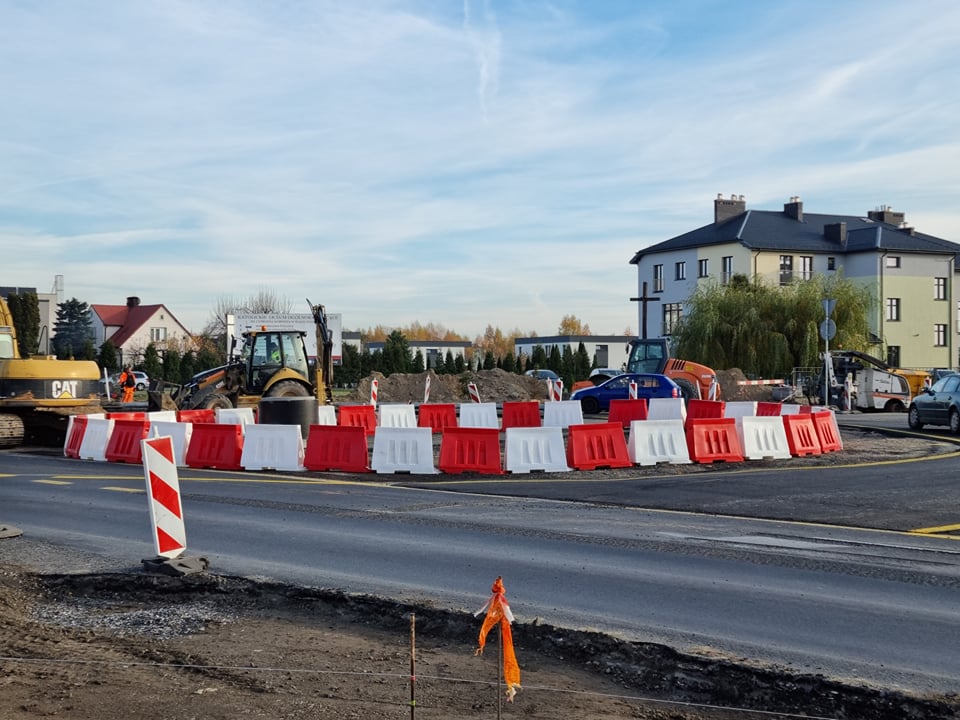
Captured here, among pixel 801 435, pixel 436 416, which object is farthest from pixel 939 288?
pixel 801 435

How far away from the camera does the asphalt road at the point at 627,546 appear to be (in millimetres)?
7188

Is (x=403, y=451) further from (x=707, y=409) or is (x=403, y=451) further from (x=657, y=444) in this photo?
(x=707, y=409)

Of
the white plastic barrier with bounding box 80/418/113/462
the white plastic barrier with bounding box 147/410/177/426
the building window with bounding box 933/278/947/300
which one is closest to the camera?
the white plastic barrier with bounding box 80/418/113/462

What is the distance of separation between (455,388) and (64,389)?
30090mm

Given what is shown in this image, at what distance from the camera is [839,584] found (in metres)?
8.70

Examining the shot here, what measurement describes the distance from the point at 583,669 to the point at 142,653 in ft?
9.16

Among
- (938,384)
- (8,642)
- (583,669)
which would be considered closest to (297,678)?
(583,669)

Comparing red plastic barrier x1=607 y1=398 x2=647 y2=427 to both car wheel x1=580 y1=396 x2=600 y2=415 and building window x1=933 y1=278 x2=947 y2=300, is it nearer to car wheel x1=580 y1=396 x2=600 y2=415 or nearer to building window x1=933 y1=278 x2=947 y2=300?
car wheel x1=580 y1=396 x2=600 y2=415

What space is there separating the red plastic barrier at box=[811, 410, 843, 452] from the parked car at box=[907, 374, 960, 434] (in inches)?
224

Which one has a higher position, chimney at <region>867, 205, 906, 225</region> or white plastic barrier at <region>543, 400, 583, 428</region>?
chimney at <region>867, 205, 906, 225</region>

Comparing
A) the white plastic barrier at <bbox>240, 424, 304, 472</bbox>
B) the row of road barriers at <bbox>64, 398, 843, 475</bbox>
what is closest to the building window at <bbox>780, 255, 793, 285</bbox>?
the row of road barriers at <bbox>64, 398, 843, 475</bbox>

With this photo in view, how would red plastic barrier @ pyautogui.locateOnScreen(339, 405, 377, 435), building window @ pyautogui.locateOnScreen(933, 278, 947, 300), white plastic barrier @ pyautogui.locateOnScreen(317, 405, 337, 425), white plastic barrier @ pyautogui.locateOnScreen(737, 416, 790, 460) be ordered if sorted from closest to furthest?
white plastic barrier @ pyautogui.locateOnScreen(737, 416, 790, 460) → white plastic barrier @ pyautogui.locateOnScreen(317, 405, 337, 425) → red plastic barrier @ pyautogui.locateOnScreen(339, 405, 377, 435) → building window @ pyautogui.locateOnScreen(933, 278, 947, 300)

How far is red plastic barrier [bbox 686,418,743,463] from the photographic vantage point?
18.6 m

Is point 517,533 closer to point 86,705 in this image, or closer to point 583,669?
point 583,669
